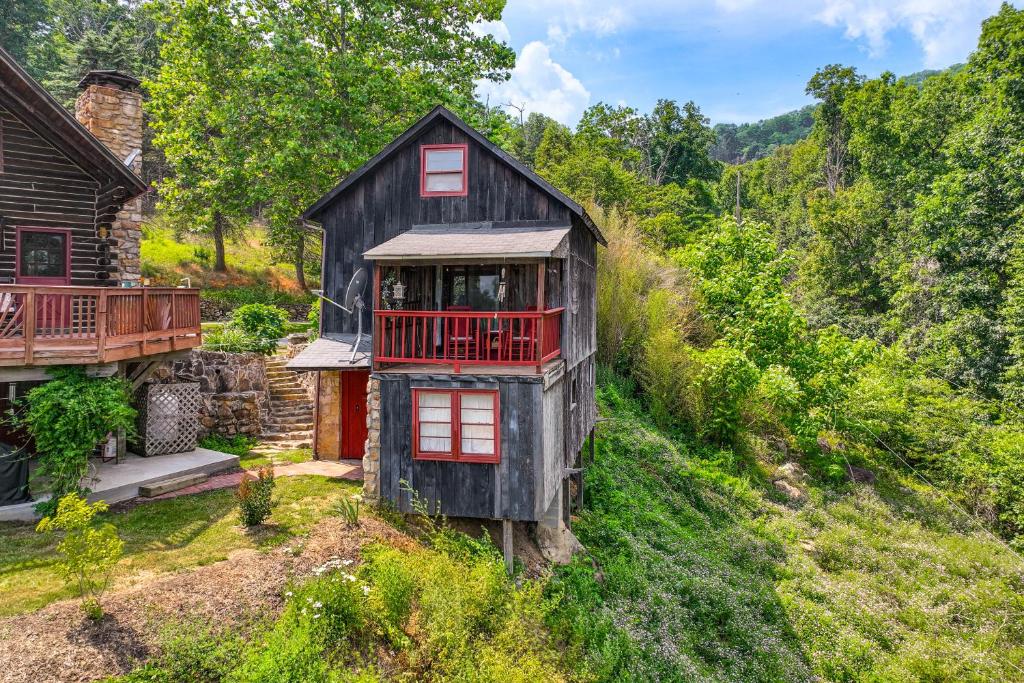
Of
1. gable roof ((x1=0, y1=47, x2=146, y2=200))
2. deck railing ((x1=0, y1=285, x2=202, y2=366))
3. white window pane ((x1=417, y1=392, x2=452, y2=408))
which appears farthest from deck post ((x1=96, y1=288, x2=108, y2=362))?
white window pane ((x1=417, y1=392, x2=452, y2=408))

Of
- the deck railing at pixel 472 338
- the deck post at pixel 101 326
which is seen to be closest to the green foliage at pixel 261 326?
the deck railing at pixel 472 338

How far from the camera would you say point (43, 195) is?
527 inches

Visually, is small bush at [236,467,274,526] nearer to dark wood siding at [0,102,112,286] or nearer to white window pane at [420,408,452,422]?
white window pane at [420,408,452,422]

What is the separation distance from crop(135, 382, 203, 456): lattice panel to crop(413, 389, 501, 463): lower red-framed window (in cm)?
723

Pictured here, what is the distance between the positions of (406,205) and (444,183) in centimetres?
110

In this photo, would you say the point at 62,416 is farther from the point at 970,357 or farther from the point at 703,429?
the point at 970,357

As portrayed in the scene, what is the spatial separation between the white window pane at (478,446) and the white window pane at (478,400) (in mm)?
619

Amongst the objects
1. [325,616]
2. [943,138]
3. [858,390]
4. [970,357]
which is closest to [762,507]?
[858,390]

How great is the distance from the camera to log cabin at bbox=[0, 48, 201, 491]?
430 inches

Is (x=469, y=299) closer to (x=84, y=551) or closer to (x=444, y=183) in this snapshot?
(x=444, y=183)

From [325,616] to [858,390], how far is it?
22893mm

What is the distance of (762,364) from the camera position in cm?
2347

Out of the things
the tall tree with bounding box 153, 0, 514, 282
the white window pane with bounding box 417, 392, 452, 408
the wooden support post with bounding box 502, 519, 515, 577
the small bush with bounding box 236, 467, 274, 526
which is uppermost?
the tall tree with bounding box 153, 0, 514, 282

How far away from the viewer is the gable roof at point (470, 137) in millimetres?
12695
